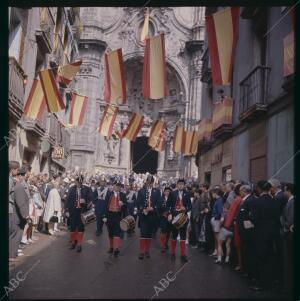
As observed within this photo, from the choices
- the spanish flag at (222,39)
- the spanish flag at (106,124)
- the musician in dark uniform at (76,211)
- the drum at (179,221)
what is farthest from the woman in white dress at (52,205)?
the spanish flag at (222,39)

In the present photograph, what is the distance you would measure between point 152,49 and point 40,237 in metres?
7.30

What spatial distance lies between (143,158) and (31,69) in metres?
22.0

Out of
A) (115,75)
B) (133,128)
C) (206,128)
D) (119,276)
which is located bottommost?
(119,276)

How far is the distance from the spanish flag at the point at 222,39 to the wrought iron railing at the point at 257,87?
275 cm

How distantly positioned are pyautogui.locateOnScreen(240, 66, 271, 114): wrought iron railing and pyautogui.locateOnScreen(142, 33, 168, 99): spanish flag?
2.72m

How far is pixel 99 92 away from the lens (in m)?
35.0

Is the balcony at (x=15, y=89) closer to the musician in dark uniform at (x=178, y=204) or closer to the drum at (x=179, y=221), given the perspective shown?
the musician in dark uniform at (x=178, y=204)

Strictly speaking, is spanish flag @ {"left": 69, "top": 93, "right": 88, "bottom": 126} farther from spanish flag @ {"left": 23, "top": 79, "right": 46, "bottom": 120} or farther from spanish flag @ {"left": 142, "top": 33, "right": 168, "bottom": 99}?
spanish flag @ {"left": 142, "top": 33, "right": 168, "bottom": 99}

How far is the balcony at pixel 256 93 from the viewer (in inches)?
467

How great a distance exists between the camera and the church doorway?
39.0m

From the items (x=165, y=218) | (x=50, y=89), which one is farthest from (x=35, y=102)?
(x=165, y=218)

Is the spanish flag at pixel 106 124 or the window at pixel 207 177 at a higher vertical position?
the spanish flag at pixel 106 124

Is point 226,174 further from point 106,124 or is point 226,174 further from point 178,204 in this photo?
point 106,124

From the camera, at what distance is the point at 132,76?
Answer: 36625mm
